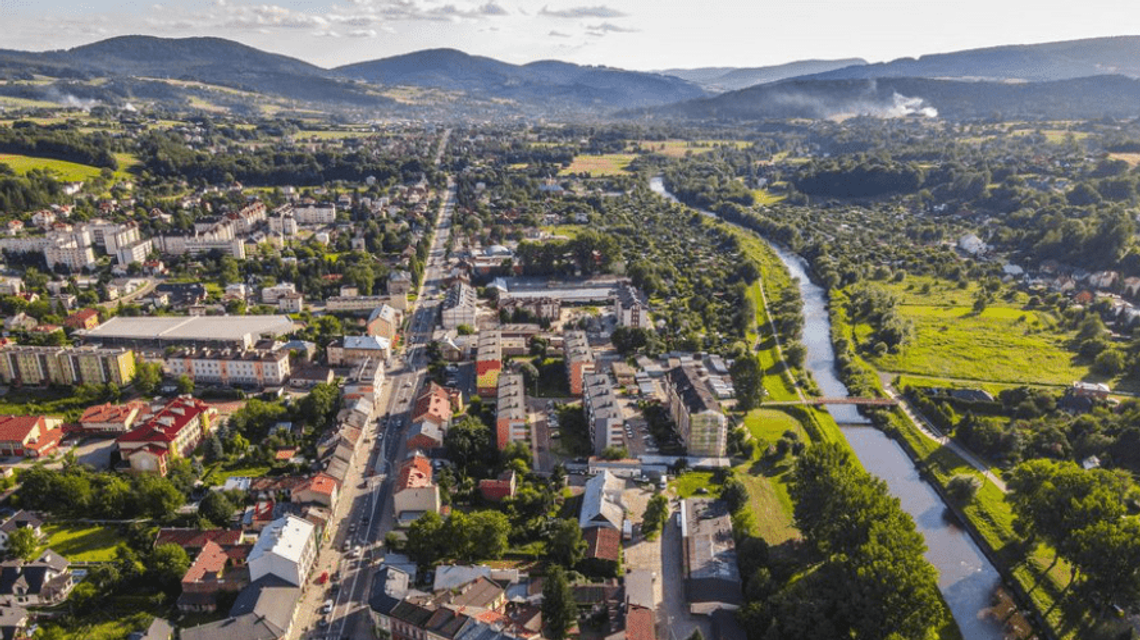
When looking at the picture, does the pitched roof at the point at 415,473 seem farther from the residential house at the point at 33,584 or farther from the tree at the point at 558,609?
the residential house at the point at 33,584

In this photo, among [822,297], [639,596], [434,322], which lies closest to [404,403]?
[434,322]

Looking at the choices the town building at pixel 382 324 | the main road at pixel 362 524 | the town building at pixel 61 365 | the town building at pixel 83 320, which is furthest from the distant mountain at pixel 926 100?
the town building at pixel 61 365

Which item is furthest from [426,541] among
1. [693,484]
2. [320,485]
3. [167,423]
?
[167,423]

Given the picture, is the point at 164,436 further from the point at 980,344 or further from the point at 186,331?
the point at 980,344

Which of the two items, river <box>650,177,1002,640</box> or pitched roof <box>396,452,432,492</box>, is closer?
river <box>650,177,1002,640</box>

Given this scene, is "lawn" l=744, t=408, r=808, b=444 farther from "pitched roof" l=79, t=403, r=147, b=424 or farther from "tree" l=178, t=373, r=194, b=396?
"pitched roof" l=79, t=403, r=147, b=424

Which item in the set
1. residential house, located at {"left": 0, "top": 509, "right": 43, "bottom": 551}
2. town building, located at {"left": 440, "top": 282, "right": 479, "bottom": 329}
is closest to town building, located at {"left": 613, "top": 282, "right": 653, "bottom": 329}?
town building, located at {"left": 440, "top": 282, "right": 479, "bottom": 329}
